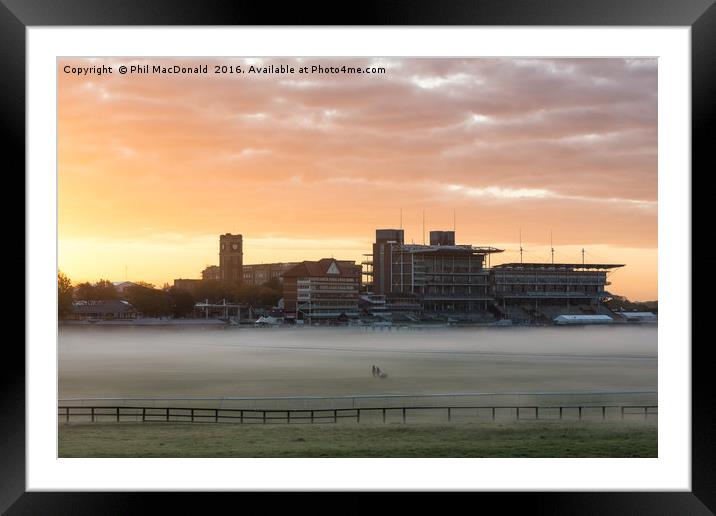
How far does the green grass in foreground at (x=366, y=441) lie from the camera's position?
688cm

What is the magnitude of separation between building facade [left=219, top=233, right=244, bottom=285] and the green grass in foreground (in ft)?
83.4

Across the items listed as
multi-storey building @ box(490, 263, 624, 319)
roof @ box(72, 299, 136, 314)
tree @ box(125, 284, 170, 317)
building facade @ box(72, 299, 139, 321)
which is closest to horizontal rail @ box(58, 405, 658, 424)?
building facade @ box(72, 299, 139, 321)

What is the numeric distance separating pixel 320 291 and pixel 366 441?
2995 cm

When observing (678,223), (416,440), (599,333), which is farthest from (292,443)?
(599,333)

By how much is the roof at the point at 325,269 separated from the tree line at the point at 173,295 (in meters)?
1.67

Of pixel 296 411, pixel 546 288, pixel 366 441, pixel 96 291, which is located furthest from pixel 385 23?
pixel 546 288

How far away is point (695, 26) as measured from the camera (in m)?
3.13

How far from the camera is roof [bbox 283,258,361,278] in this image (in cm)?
3769

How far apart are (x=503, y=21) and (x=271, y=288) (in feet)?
119

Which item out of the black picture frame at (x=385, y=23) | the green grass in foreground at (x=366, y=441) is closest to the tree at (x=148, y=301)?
the green grass in foreground at (x=366, y=441)

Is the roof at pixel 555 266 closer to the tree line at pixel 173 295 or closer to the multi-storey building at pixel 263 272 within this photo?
the multi-storey building at pixel 263 272

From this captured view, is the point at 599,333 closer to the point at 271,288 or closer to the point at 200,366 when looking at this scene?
the point at 271,288

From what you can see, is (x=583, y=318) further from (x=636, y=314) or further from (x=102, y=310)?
(x=102, y=310)

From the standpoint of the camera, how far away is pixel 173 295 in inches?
1505
